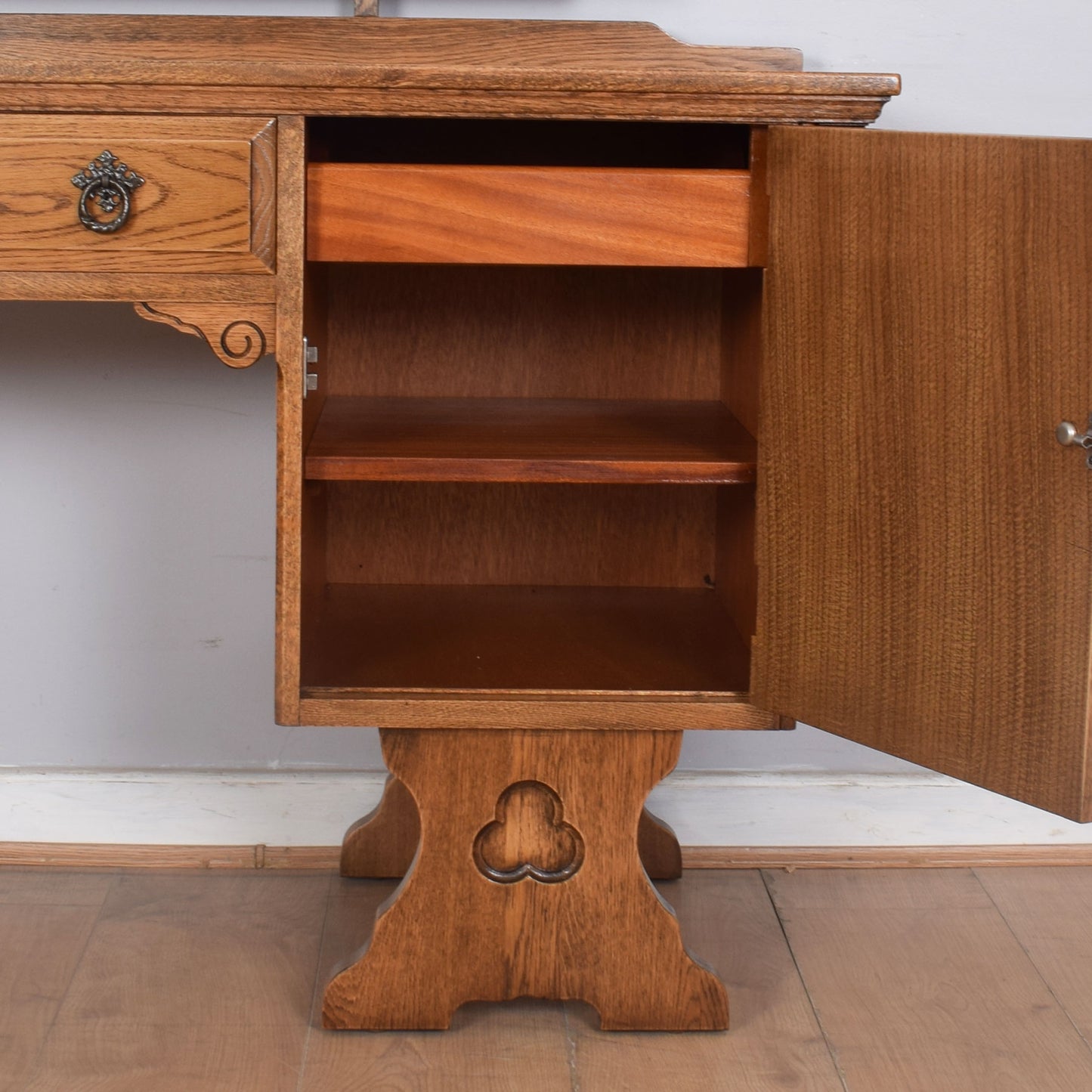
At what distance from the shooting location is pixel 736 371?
5.12 ft

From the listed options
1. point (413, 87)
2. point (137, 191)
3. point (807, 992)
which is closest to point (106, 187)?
point (137, 191)

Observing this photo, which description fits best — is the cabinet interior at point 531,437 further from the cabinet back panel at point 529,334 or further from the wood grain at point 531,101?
the wood grain at point 531,101

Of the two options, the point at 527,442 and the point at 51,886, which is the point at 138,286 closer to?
the point at 527,442

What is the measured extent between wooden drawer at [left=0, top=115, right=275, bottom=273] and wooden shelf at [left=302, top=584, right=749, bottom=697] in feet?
1.51

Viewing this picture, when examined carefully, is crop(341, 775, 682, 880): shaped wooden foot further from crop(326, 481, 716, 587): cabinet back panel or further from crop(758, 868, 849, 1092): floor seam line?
crop(326, 481, 716, 587): cabinet back panel

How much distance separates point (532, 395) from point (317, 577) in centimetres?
37

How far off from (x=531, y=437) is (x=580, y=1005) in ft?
2.20

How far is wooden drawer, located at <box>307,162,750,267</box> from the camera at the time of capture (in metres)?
1.21

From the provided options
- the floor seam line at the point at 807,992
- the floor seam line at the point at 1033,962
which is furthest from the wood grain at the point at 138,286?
the floor seam line at the point at 1033,962

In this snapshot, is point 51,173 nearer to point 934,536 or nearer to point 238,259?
point 238,259

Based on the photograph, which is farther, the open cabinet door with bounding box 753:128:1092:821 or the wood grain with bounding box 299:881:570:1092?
the wood grain with bounding box 299:881:570:1092

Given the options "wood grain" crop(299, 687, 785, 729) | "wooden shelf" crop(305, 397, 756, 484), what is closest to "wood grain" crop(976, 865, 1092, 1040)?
"wood grain" crop(299, 687, 785, 729)

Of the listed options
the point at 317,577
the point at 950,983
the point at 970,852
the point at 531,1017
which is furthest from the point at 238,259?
the point at 970,852

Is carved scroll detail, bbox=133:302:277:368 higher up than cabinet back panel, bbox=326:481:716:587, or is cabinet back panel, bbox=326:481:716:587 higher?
carved scroll detail, bbox=133:302:277:368
